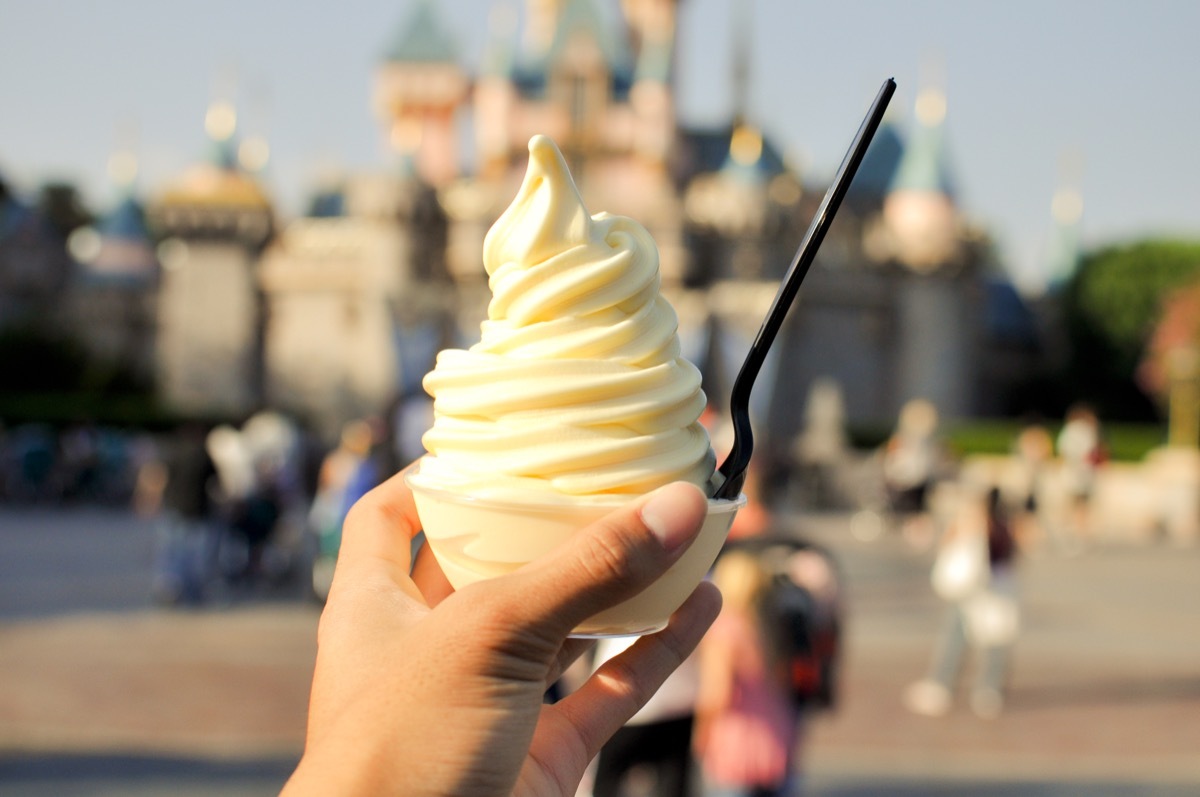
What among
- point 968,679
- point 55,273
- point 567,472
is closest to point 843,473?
point 968,679

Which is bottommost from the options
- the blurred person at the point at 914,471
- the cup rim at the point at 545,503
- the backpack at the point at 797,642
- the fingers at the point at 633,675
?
the blurred person at the point at 914,471

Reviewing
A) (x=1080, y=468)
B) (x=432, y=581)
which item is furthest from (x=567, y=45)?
(x=432, y=581)

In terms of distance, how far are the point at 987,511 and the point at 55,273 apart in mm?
44604

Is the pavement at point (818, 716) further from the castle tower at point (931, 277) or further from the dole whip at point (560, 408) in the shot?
the castle tower at point (931, 277)

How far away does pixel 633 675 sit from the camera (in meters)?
1.45

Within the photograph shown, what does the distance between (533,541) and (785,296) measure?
38 cm

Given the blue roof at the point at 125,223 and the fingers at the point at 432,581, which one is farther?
the blue roof at the point at 125,223

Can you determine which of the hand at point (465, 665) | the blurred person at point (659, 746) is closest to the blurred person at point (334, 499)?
the blurred person at point (659, 746)

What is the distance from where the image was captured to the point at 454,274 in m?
34.0

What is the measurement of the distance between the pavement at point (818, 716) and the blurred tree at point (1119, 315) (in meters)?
27.1

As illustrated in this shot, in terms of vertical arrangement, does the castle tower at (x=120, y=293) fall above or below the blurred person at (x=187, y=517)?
below

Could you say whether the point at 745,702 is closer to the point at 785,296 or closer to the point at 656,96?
the point at 785,296

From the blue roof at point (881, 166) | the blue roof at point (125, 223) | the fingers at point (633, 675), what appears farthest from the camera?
the blue roof at point (125, 223)

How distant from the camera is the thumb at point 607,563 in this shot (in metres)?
1.14
